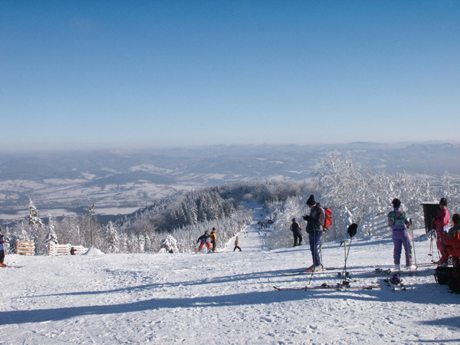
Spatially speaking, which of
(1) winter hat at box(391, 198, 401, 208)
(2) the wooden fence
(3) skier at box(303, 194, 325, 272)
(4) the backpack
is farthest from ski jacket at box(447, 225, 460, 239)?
(2) the wooden fence

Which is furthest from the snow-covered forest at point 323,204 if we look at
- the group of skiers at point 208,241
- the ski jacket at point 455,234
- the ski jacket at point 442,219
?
the ski jacket at point 455,234

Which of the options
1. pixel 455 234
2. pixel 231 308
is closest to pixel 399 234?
pixel 455 234

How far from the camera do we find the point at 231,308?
8.91 m

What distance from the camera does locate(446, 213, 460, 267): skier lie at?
30.4 feet

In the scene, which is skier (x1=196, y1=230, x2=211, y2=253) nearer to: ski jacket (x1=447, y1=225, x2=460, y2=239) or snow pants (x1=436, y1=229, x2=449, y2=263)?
snow pants (x1=436, y1=229, x2=449, y2=263)

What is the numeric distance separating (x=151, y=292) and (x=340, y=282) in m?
4.89

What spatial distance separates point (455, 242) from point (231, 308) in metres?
5.19

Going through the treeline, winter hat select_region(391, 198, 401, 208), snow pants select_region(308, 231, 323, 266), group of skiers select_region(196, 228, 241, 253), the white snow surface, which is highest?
winter hat select_region(391, 198, 401, 208)

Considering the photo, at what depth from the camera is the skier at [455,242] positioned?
9.27 m

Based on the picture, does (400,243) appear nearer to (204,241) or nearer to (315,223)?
(315,223)

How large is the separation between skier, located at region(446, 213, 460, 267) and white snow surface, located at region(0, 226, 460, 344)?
0.73 m

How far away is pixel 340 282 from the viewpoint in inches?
402

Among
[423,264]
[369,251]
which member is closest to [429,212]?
[369,251]

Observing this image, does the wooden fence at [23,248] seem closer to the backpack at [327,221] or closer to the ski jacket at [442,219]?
the backpack at [327,221]
